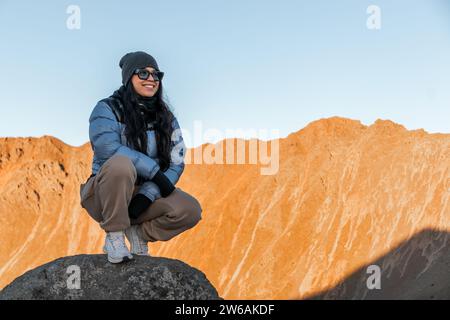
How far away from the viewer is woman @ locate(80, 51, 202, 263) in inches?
239

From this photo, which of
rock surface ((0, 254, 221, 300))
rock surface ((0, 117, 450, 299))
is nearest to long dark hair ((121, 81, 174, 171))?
rock surface ((0, 254, 221, 300))

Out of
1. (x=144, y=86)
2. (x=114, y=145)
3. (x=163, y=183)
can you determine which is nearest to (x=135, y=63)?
(x=144, y=86)

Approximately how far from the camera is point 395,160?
56844 millimetres

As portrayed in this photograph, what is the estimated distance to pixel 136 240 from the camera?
6652 millimetres

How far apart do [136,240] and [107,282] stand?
0.67m

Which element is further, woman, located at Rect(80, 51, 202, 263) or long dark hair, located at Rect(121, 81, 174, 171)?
long dark hair, located at Rect(121, 81, 174, 171)

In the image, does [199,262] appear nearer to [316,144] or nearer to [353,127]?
[316,144]

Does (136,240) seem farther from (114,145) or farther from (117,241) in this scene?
(114,145)

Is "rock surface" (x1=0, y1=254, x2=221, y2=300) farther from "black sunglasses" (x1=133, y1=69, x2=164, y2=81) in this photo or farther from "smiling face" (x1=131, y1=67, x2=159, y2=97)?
"black sunglasses" (x1=133, y1=69, x2=164, y2=81)

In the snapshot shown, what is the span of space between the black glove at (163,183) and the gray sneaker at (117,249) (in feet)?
1.90

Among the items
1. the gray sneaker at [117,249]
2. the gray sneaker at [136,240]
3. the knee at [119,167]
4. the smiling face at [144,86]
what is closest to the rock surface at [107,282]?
the gray sneaker at [117,249]

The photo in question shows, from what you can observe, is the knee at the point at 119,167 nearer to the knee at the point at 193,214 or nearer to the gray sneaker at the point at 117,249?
the gray sneaker at the point at 117,249

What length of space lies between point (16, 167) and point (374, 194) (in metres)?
54.3

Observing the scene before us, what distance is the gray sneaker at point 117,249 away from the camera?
6.16m
